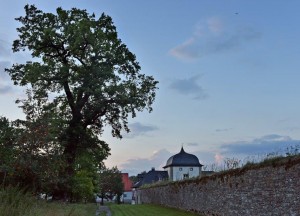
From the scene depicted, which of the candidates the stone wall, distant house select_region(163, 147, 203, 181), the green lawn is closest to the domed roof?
distant house select_region(163, 147, 203, 181)

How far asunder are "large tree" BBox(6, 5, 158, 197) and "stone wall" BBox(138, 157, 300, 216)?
316 inches

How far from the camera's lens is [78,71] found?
91.2 ft

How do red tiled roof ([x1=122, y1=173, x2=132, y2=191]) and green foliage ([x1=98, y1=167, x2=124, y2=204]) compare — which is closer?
green foliage ([x1=98, y1=167, x2=124, y2=204])

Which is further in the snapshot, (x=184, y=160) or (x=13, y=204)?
(x=184, y=160)

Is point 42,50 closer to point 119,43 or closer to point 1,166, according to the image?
point 119,43

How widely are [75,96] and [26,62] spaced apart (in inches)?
164

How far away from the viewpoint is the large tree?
2719 cm

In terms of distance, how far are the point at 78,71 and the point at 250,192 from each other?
1627 centimetres

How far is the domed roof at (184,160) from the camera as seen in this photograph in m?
59.4

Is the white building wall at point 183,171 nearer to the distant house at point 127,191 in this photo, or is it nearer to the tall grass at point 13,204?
the distant house at point 127,191

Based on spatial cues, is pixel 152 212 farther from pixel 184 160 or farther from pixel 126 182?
pixel 126 182

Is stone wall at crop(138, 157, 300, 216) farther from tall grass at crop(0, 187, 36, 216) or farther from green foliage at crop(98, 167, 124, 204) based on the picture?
green foliage at crop(98, 167, 124, 204)

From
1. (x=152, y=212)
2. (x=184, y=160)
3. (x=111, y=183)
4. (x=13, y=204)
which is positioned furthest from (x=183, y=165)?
(x=13, y=204)

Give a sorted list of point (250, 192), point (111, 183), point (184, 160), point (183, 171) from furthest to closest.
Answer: point (111, 183) < point (184, 160) < point (183, 171) < point (250, 192)
